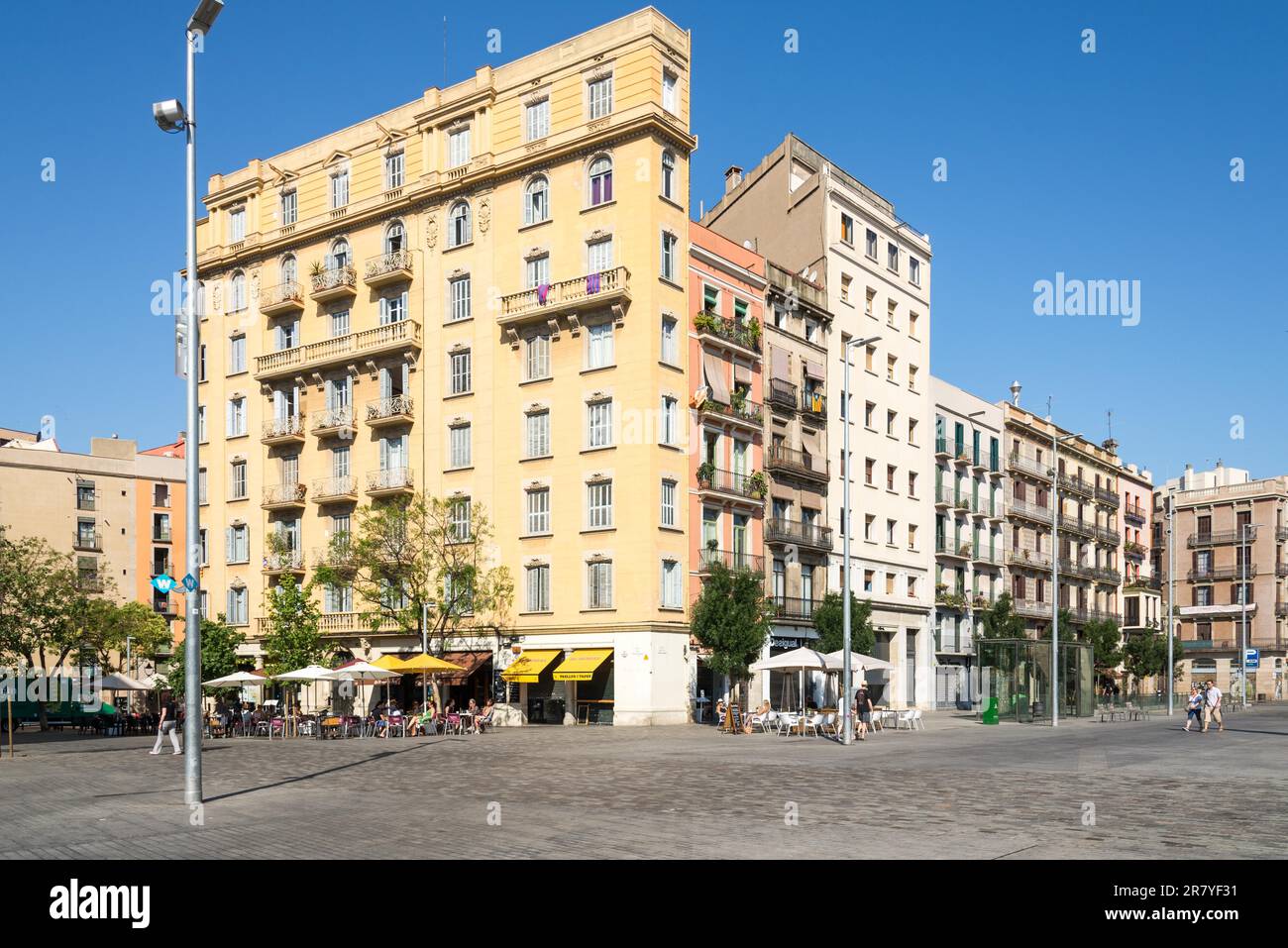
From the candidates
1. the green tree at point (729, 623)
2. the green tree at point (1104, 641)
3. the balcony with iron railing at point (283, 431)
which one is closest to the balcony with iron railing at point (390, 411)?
the balcony with iron railing at point (283, 431)

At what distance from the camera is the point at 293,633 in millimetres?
50125

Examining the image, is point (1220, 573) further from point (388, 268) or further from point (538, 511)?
point (388, 268)

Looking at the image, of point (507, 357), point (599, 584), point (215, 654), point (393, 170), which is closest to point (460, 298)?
point (507, 357)

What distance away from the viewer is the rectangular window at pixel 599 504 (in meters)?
46.6

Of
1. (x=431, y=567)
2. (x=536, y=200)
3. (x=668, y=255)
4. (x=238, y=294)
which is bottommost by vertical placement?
(x=431, y=567)

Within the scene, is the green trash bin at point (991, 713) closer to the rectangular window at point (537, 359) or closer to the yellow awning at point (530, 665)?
the yellow awning at point (530, 665)

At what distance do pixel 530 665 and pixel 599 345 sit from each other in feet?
41.8

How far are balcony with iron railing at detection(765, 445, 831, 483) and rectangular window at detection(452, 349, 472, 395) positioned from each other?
1329cm

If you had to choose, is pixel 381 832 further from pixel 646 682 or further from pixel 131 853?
pixel 646 682

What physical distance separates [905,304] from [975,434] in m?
11.6

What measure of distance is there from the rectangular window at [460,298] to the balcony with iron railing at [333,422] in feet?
24.1

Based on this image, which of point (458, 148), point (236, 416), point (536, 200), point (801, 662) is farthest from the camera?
point (236, 416)

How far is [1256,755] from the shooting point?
94.5ft

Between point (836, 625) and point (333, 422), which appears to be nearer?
point (836, 625)
